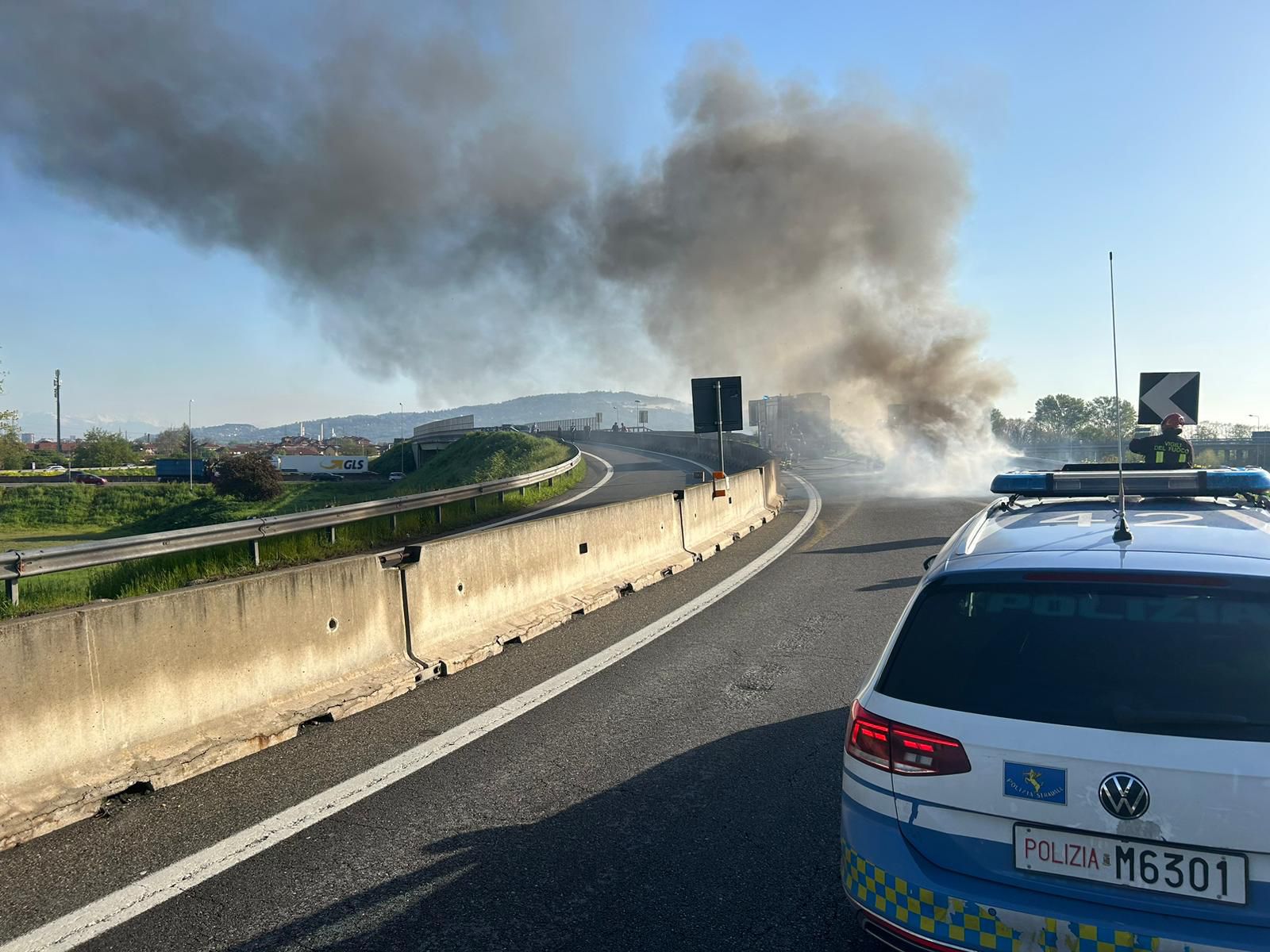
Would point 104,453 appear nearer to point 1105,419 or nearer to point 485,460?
point 485,460

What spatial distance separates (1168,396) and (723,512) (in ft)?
21.0

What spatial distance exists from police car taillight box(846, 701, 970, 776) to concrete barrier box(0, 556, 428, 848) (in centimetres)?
339

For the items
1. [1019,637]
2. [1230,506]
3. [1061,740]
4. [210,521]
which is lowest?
[210,521]

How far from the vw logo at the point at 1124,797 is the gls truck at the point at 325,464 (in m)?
67.1

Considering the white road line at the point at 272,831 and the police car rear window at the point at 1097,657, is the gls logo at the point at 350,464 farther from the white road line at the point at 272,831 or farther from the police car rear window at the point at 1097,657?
the police car rear window at the point at 1097,657

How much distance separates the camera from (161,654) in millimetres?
4543

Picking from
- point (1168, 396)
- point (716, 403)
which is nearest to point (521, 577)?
point (1168, 396)

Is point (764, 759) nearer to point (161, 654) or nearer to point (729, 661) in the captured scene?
point (729, 661)

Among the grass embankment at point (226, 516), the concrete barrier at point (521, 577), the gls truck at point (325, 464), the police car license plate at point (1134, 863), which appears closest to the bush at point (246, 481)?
the grass embankment at point (226, 516)

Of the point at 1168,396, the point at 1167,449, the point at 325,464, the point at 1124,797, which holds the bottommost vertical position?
the point at 325,464

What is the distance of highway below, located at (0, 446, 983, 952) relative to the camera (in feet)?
10.1

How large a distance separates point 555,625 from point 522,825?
410 centimetres

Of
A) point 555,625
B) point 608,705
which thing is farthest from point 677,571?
point 608,705

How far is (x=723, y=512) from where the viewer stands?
14.3m
